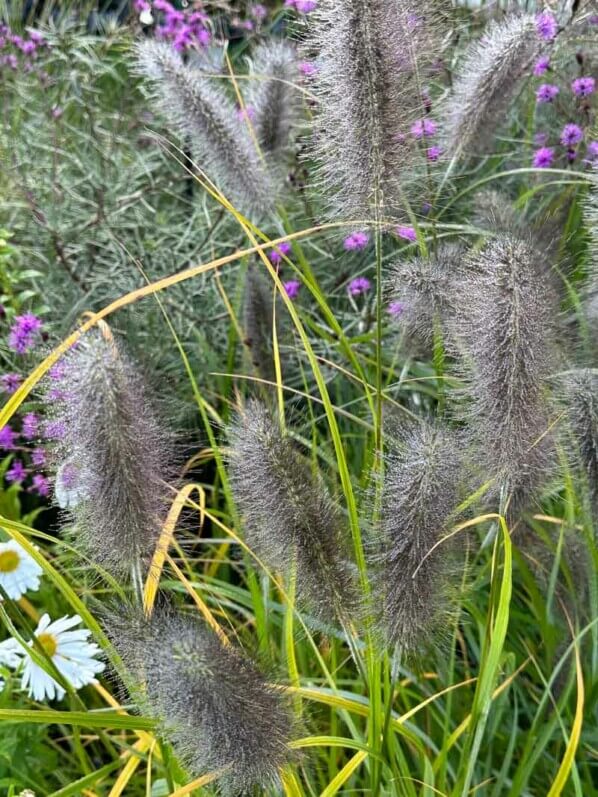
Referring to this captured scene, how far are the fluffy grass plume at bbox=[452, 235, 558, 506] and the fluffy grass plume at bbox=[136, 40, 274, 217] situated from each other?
732mm

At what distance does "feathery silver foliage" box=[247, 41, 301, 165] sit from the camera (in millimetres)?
2094

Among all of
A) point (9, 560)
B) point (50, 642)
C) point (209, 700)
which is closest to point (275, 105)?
point (9, 560)

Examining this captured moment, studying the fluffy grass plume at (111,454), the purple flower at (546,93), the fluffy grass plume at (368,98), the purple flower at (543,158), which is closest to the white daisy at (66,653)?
the fluffy grass plume at (111,454)

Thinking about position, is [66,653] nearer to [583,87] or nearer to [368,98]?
[368,98]

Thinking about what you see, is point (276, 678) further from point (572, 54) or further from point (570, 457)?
point (572, 54)

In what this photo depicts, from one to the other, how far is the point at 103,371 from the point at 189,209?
253 cm

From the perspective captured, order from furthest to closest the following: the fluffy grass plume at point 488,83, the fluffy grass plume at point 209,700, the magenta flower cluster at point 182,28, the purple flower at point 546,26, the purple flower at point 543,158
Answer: the magenta flower cluster at point 182,28 → the purple flower at point 543,158 → the purple flower at point 546,26 → the fluffy grass plume at point 488,83 → the fluffy grass plume at point 209,700

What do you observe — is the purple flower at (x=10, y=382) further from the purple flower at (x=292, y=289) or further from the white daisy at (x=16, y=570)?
the purple flower at (x=292, y=289)

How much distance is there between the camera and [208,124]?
1.80 m

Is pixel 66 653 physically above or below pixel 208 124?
below

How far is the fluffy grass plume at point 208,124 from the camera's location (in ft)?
5.92

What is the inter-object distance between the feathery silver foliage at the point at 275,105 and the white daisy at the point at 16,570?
0.98 meters

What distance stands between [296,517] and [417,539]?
5.6 inches

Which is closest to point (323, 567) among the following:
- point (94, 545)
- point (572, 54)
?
point (94, 545)
